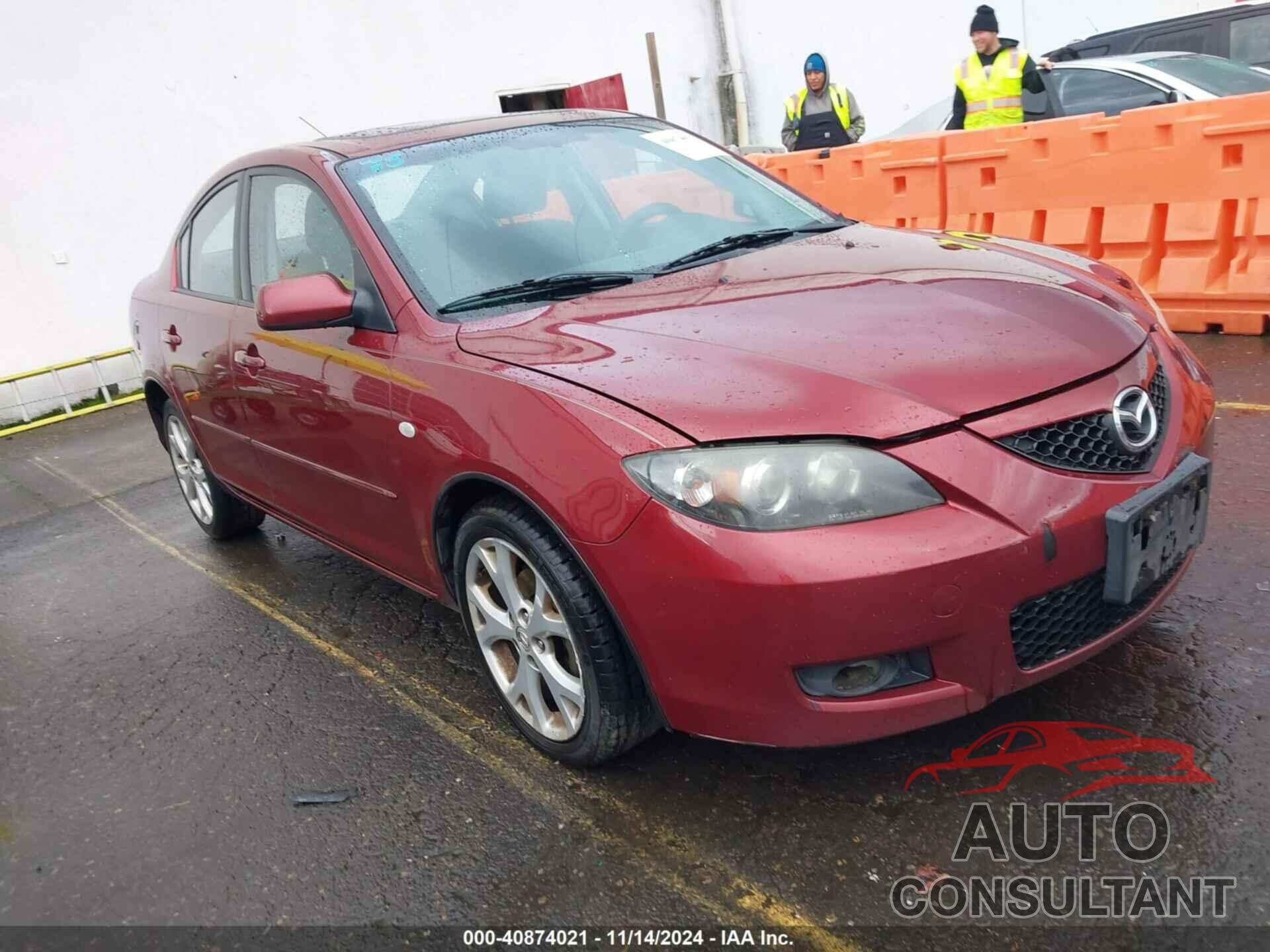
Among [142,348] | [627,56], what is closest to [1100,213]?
[142,348]

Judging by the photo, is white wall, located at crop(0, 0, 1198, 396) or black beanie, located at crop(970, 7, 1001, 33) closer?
black beanie, located at crop(970, 7, 1001, 33)

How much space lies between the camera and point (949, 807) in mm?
2543

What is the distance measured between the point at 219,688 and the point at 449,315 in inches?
63.0

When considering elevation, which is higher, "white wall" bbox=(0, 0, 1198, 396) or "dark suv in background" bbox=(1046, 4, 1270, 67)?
"white wall" bbox=(0, 0, 1198, 396)

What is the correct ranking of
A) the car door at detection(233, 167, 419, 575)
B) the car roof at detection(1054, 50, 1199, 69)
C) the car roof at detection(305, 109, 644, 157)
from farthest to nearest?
the car roof at detection(1054, 50, 1199, 69)
the car roof at detection(305, 109, 644, 157)
the car door at detection(233, 167, 419, 575)

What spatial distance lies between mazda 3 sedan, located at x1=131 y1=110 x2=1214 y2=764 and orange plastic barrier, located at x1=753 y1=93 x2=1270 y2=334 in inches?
120

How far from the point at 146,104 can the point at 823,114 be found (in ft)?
18.7

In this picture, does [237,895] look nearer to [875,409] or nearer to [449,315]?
[449,315]

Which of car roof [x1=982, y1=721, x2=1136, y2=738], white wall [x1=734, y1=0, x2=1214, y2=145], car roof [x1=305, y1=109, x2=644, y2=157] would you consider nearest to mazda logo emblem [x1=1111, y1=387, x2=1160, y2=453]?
car roof [x1=982, y1=721, x2=1136, y2=738]

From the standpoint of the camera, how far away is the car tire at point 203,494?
16.5 ft

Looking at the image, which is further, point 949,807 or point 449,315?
point 449,315

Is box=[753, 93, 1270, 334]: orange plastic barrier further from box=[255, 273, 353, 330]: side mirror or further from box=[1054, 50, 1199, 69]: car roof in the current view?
box=[255, 273, 353, 330]: side mirror

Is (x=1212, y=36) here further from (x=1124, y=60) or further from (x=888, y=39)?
(x=888, y=39)

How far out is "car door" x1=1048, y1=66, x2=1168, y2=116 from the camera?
770cm
